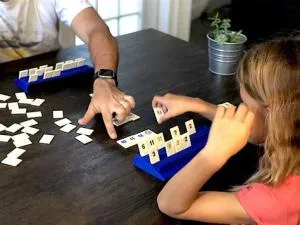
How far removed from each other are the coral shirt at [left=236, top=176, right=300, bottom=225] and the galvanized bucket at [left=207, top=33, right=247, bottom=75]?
71 centimetres

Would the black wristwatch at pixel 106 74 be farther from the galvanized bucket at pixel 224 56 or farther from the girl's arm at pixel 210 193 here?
the girl's arm at pixel 210 193

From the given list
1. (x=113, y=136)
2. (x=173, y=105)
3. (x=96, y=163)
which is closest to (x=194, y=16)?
(x=173, y=105)

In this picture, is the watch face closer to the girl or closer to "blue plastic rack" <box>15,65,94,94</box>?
"blue plastic rack" <box>15,65,94,94</box>

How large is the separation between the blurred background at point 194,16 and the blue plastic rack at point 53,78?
4.01 feet

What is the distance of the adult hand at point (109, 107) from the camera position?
50.0 inches

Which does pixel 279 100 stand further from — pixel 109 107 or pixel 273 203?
pixel 109 107

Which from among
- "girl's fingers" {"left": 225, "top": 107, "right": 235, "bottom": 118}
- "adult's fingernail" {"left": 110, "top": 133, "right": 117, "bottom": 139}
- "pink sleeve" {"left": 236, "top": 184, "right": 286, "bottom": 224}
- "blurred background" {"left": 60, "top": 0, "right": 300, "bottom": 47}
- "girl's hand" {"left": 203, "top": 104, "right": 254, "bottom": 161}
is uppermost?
"girl's fingers" {"left": 225, "top": 107, "right": 235, "bottom": 118}

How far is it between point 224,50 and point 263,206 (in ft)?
2.52

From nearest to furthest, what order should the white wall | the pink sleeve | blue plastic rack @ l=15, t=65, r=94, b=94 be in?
1. the pink sleeve
2. blue plastic rack @ l=15, t=65, r=94, b=94
3. the white wall

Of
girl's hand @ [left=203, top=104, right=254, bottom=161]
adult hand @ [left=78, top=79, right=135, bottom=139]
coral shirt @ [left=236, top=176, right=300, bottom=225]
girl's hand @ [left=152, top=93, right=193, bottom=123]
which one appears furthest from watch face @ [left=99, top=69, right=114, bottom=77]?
coral shirt @ [left=236, top=176, right=300, bottom=225]

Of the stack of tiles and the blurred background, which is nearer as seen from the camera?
the stack of tiles

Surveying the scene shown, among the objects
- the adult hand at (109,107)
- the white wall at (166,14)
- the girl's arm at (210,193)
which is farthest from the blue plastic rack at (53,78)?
the white wall at (166,14)

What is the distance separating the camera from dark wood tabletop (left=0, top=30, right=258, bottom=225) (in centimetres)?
96

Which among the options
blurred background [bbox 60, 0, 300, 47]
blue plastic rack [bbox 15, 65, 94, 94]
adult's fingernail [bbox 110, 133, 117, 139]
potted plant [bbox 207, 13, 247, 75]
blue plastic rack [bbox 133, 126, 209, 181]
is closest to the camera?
blue plastic rack [bbox 133, 126, 209, 181]
